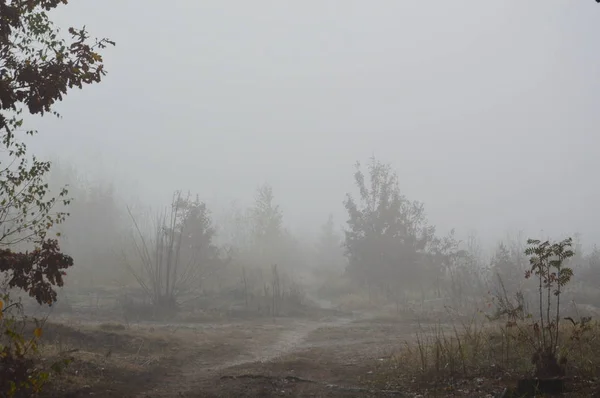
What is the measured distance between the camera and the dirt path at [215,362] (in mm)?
8523

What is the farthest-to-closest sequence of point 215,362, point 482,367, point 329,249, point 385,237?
1. point 329,249
2. point 385,237
3. point 215,362
4. point 482,367

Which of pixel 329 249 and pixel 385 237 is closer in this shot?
pixel 385 237

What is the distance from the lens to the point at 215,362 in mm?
12742

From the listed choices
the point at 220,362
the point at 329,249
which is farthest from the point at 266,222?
the point at 220,362

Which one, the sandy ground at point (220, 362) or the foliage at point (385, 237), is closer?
the sandy ground at point (220, 362)

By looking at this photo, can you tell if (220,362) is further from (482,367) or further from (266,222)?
(266,222)

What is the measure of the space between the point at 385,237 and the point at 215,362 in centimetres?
2990

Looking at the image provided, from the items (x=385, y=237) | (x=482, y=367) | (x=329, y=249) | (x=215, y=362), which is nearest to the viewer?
(x=482, y=367)

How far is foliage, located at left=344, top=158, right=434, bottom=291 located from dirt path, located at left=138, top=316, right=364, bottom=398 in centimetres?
1725

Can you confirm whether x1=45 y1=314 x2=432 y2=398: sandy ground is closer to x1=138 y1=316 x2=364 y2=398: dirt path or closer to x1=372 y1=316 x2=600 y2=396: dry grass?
x1=138 y1=316 x2=364 y2=398: dirt path

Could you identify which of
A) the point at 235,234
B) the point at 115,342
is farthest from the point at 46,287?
the point at 235,234

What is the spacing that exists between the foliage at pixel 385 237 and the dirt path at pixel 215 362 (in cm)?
1725

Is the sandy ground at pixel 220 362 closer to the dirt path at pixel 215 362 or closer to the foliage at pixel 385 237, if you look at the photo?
the dirt path at pixel 215 362

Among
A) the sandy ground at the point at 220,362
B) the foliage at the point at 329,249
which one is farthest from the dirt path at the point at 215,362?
the foliage at the point at 329,249
